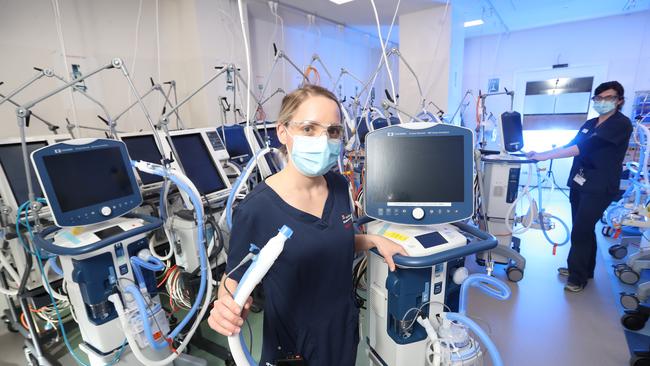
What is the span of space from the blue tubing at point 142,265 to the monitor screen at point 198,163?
0.60 meters

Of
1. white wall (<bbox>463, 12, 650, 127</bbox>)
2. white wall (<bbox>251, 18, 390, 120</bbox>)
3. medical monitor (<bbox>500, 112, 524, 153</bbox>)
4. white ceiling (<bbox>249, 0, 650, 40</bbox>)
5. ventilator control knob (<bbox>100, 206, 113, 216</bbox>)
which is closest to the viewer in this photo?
ventilator control knob (<bbox>100, 206, 113, 216</bbox>)

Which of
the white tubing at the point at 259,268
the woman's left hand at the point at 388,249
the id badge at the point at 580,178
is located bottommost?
the id badge at the point at 580,178

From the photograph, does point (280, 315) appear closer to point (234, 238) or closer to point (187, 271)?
point (234, 238)

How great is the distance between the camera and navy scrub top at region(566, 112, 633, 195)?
88.9 inches

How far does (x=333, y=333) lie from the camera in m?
1.03

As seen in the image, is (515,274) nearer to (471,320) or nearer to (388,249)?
(471,320)

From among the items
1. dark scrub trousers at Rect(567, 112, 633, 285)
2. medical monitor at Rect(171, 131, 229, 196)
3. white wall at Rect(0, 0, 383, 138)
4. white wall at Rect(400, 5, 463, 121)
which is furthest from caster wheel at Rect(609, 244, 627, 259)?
white wall at Rect(0, 0, 383, 138)

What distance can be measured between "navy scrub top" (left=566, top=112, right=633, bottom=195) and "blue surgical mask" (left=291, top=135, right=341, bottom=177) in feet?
7.76

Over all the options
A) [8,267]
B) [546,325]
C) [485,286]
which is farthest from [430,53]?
[8,267]

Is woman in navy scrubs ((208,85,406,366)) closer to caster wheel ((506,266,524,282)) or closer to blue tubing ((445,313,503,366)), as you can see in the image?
blue tubing ((445,313,503,366))

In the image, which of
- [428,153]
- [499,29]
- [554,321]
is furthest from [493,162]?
[499,29]

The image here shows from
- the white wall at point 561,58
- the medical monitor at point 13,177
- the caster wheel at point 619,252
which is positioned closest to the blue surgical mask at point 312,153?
the medical monitor at point 13,177

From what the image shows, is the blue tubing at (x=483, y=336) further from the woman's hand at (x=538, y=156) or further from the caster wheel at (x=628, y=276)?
the caster wheel at (x=628, y=276)

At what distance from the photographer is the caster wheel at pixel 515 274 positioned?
268 centimetres
